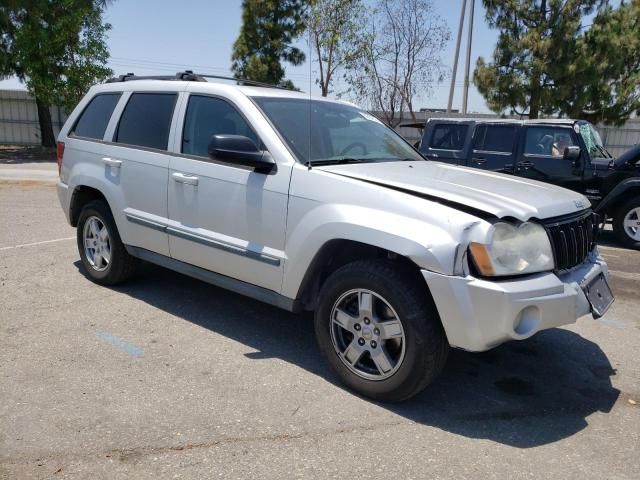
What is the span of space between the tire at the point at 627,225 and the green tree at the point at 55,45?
18.6m

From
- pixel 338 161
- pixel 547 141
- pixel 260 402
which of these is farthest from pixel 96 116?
pixel 547 141

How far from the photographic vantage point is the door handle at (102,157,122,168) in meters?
5.05

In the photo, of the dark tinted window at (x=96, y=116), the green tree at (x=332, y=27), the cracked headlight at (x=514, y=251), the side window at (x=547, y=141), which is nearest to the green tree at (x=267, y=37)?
the green tree at (x=332, y=27)

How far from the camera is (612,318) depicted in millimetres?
5352

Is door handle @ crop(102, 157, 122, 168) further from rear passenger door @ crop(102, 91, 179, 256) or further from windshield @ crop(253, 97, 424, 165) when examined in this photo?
windshield @ crop(253, 97, 424, 165)

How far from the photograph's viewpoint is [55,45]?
A: 20750 mm

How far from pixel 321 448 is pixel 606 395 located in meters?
2.01

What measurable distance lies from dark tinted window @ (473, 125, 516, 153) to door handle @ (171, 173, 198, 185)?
6810 millimetres

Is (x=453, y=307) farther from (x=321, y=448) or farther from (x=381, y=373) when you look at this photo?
(x=321, y=448)

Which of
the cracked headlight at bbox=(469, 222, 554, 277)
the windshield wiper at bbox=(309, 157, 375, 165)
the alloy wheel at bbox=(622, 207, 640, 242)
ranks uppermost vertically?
the windshield wiper at bbox=(309, 157, 375, 165)

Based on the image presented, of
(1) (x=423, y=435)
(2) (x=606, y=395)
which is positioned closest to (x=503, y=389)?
(2) (x=606, y=395)

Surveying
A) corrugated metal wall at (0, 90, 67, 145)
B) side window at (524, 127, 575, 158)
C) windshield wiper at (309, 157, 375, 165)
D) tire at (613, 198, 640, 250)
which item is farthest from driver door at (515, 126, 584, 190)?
corrugated metal wall at (0, 90, 67, 145)

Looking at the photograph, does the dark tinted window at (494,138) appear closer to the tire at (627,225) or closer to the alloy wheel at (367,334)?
the tire at (627,225)

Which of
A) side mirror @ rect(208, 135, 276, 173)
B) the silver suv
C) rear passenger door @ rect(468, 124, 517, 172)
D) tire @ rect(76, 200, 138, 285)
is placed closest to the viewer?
the silver suv
